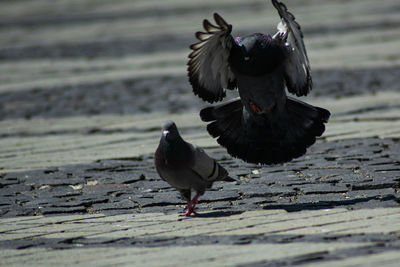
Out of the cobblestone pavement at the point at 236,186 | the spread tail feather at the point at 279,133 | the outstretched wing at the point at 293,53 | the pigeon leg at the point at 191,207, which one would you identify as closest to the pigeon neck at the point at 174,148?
the pigeon leg at the point at 191,207

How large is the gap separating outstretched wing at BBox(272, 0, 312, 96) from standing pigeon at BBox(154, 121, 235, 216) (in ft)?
2.84

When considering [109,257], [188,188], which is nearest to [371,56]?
[188,188]

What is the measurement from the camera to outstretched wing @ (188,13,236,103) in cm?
466

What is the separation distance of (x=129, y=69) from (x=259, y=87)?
26.8ft

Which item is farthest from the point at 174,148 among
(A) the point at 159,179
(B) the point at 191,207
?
(A) the point at 159,179

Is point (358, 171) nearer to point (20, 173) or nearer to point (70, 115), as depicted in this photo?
point (20, 173)

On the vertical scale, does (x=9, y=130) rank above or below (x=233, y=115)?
below

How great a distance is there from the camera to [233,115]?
17.5 feet

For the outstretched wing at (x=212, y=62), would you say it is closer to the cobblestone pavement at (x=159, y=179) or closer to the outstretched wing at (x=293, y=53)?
the outstretched wing at (x=293, y=53)

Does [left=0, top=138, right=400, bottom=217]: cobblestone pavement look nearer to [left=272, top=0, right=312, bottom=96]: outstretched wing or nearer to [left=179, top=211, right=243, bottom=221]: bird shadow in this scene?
[left=179, top=211, right=243, bottom=221]: bird shadow

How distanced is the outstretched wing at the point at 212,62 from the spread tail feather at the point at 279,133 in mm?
156

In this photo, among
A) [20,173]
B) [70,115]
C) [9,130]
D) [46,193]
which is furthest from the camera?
[70,115]

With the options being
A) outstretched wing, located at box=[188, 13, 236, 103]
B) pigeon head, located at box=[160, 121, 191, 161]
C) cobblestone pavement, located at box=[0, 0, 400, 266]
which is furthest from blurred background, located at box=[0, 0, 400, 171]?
pigeon head, located at box=[160, 121, 191, 161]

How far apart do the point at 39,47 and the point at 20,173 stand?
1056 cm
